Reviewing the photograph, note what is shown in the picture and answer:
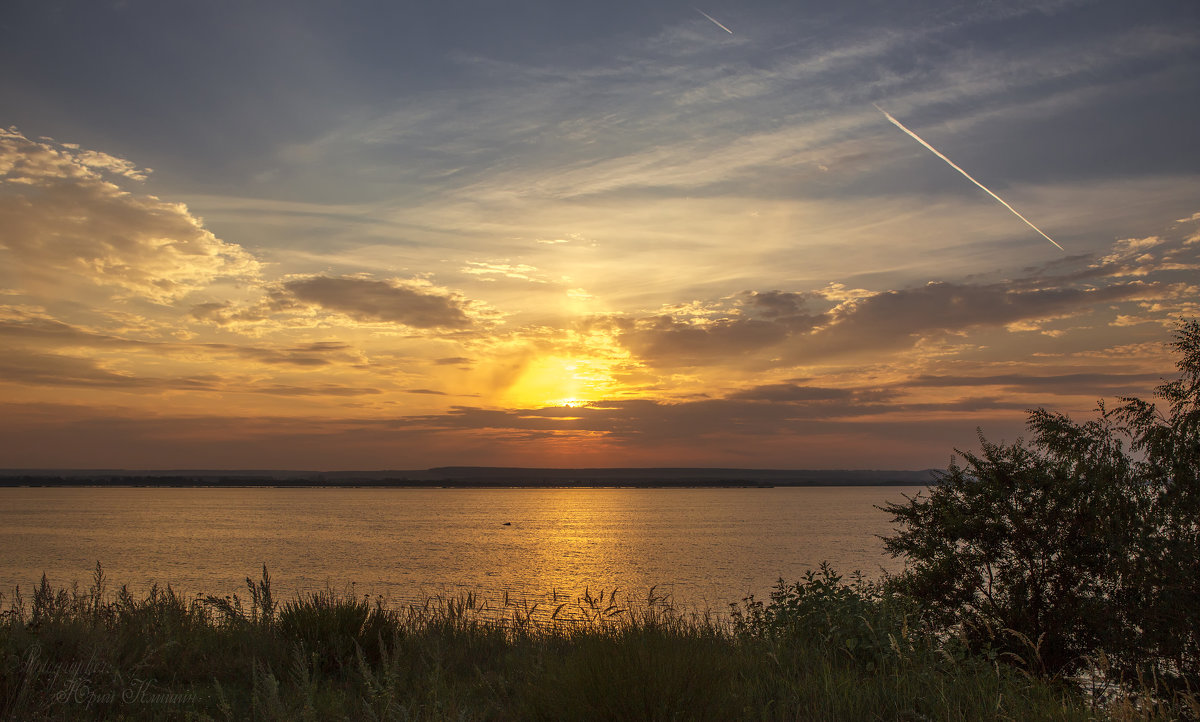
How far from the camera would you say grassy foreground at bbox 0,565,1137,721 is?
6098mm

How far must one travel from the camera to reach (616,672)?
587cm

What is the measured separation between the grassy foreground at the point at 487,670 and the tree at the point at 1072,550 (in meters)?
7.00

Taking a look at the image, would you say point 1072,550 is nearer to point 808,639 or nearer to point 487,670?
point 808,639

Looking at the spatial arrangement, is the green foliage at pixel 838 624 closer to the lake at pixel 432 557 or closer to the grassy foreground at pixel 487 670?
the grassy foreground at pixel 487 670

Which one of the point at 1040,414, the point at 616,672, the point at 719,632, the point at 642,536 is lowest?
the point at 642,536

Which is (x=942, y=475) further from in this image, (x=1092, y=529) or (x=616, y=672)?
(x=616, y=672)

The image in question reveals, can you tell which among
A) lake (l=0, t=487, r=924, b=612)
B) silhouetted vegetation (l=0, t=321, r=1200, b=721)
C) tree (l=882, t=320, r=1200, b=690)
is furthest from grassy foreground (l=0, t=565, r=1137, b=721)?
lake (l=0, t=487, r=924, b=612)

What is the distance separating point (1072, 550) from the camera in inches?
658

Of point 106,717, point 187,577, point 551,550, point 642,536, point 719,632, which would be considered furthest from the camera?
point 642,536

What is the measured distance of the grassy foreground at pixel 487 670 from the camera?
6.10m

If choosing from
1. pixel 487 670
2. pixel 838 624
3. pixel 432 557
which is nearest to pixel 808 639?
pixel 838 624

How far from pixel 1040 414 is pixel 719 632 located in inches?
492

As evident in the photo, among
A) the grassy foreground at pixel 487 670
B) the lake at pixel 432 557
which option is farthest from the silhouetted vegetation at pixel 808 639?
the lake at pixel 432 557

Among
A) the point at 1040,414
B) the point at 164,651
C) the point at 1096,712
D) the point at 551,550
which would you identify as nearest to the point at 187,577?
the point at 551,550
